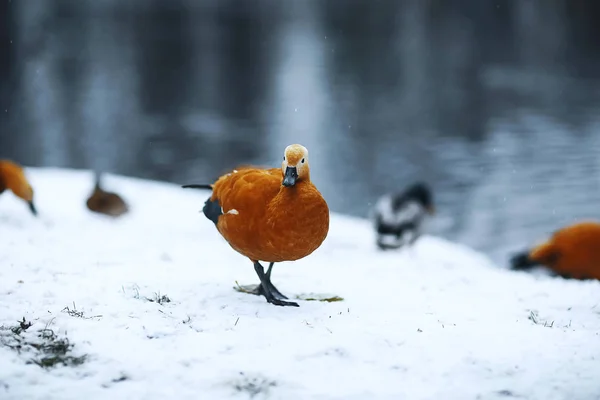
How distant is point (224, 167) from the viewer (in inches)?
896

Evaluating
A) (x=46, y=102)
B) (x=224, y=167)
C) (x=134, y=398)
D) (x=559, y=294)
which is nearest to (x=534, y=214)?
(x=224, y=167)

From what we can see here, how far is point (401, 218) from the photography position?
1174 centimetres

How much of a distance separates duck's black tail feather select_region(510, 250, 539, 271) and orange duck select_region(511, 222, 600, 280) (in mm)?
196

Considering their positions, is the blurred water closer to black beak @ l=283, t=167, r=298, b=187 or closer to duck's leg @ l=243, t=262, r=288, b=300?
duck's leg @ l=243, t=262, r=288, b=300

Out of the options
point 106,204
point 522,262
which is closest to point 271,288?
point 522,262

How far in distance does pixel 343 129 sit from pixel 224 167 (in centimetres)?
664

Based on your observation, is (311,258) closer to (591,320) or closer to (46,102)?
(591,320)

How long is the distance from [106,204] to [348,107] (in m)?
→ 21.4

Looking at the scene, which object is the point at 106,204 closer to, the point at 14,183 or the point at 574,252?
the point at 14,183

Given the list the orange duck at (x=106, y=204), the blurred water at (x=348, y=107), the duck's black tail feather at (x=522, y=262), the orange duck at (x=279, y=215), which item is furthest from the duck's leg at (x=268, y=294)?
the blurred water at (x=348, y=107)

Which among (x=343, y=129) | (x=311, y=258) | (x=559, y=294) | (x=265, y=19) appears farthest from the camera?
(x=265, y=19)

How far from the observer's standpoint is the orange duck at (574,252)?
8.53 metres

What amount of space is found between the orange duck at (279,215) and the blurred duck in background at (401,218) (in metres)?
5.84

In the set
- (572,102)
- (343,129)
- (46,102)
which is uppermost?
(572,102)
